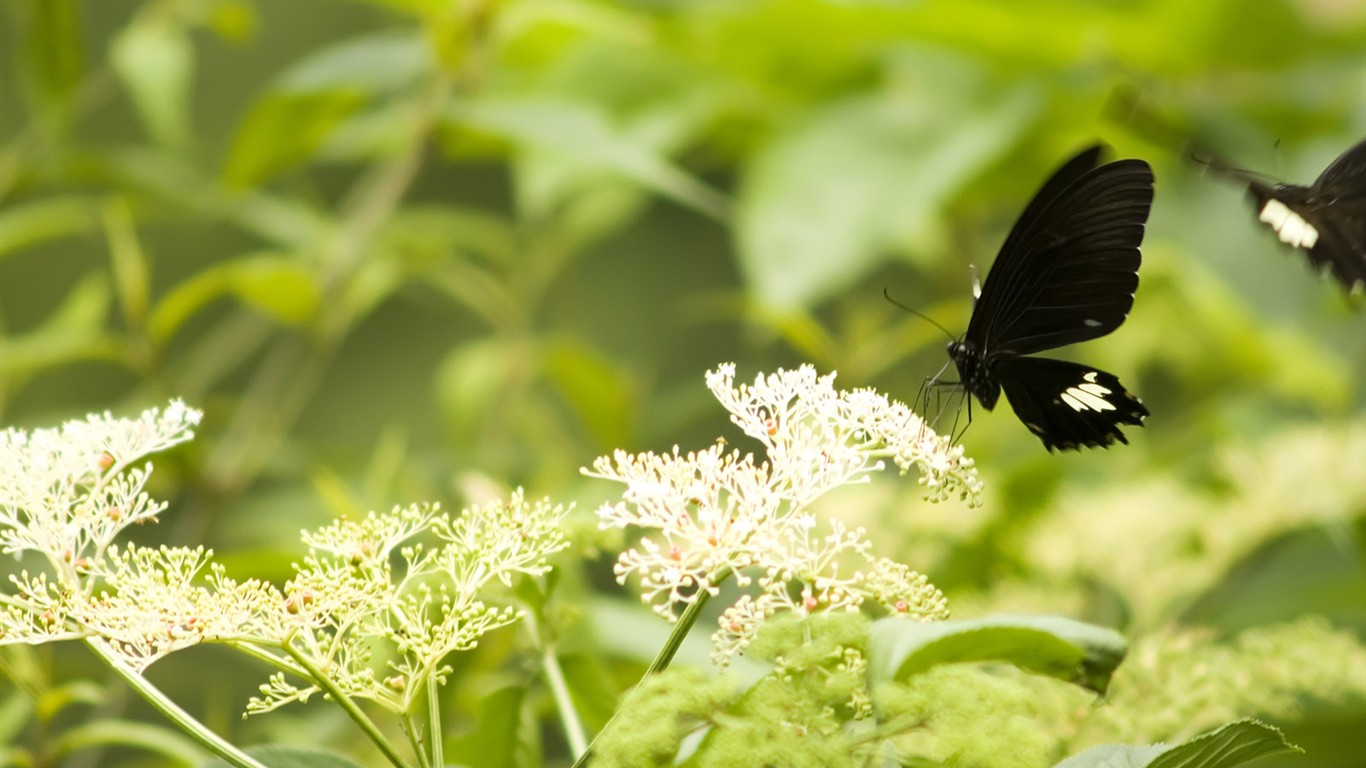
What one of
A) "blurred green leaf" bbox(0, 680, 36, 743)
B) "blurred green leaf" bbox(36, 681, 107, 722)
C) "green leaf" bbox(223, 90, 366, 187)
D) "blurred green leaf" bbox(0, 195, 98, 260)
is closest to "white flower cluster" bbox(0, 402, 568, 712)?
"blurred green leaf" bbox(36, 681, 107, 722)

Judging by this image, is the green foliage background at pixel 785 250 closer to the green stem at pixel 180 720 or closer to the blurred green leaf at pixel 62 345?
the blurred green leaf at pixel 62 345

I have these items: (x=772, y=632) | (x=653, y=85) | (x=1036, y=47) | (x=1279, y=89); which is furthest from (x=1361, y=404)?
(x=772, y=632)

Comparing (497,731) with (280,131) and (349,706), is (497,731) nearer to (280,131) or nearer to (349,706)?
(349,706)

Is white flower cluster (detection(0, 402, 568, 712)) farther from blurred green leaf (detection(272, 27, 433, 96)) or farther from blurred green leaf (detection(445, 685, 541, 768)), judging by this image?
blurred green leaf (detection(272, 27, 433, 96))

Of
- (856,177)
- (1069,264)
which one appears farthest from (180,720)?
(856,177)

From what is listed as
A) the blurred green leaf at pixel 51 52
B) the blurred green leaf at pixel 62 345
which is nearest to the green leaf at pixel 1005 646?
the blurred green leaf at pixel 62 345

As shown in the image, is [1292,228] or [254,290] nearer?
[1292,228]

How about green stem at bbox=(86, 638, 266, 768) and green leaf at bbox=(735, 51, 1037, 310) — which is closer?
green stem at bbox=(86, 638, 266, 768)

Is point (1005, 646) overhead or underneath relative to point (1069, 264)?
underneath
